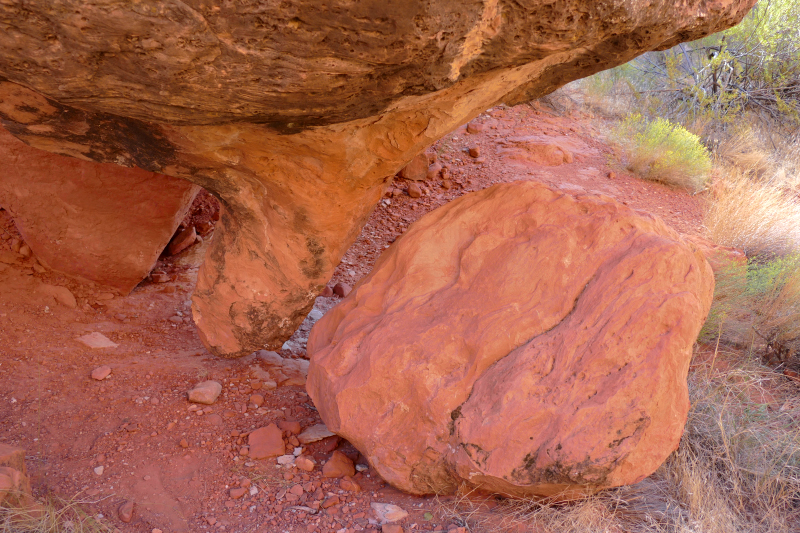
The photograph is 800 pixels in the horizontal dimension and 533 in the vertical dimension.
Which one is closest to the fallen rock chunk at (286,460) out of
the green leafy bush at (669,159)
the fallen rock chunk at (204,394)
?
the fallen rock chunk at (204,394)

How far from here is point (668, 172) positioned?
5281 mm

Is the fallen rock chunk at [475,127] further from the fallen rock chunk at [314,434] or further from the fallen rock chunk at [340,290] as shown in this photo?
the fallen rock chunk at [314,434]

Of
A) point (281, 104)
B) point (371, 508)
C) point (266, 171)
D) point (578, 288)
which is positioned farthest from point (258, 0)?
point (371, 508)

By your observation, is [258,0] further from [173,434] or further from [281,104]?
[173,434]

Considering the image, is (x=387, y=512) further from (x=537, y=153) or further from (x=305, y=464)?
(x=537, y=153)

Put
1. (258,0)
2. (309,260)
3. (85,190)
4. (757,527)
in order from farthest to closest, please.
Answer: (85,190), (309,260), (757,527), (258,0)

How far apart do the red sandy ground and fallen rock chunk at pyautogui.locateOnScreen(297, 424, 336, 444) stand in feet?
0.12

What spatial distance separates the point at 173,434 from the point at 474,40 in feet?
6.97

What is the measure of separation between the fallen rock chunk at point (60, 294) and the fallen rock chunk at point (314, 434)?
1858mm

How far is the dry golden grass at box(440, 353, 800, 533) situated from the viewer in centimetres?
199

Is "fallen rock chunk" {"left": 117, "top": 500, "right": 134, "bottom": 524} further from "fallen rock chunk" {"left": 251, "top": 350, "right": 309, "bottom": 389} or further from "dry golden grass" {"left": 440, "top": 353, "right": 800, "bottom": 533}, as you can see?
"dry golden grass" {"left": 440, "top": 353, "right": 800, "bottom": 533}

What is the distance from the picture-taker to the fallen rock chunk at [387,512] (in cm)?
206

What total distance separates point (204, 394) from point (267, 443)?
1.61 feet

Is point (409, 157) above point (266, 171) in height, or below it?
above
